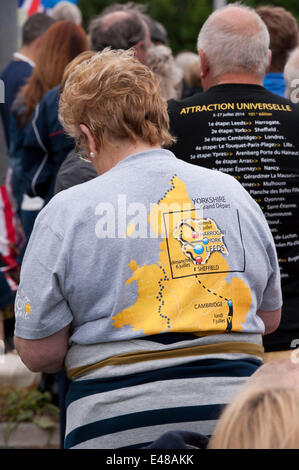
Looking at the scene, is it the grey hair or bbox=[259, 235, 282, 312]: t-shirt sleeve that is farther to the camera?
the grey hair

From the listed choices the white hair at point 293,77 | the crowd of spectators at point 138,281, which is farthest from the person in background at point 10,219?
the crowd of spectators at point 138,281

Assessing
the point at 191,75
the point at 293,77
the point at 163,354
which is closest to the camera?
the point at 163,354

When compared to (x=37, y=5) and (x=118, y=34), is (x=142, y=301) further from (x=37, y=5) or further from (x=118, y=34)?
(x=37, y=5)

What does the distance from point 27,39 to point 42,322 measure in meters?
3.58

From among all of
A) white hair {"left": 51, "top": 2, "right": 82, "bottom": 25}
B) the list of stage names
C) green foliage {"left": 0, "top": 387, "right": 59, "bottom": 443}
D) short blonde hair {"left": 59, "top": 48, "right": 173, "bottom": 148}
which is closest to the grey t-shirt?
short blonde hair {"left": 59, "top": 48, "right": 173, "bottom": 148}

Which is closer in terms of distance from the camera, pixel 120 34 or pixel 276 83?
pixel 120 34

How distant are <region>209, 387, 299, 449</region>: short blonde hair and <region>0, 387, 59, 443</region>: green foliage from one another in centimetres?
313

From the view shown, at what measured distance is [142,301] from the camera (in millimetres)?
2070

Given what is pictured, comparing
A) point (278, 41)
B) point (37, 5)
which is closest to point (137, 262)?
point (278, 41)

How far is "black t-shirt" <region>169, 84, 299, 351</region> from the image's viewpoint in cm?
292

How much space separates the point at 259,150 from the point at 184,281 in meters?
1.02

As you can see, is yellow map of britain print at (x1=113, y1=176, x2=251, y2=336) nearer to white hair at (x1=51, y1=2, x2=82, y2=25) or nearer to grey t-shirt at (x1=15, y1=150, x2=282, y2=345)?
grey t-shirt at (x1=15, y1=150, x2=282, y2=345)

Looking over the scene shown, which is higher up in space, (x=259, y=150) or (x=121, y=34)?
(x=121, y=34)
